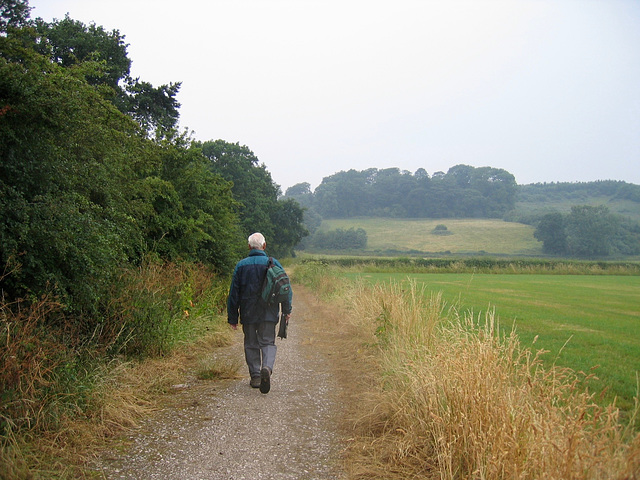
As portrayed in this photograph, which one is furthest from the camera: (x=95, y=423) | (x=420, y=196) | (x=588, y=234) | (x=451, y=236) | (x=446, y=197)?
(x=420, y=196)

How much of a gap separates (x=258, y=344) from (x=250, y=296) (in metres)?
0.68

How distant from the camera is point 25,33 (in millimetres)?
7121

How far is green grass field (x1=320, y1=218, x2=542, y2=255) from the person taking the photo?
8656cm

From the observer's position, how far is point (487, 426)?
352cm

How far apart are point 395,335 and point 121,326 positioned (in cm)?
403

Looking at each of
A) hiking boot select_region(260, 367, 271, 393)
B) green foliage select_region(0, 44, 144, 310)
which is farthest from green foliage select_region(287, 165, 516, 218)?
green foliage select_region(0, 44, 144, 310)

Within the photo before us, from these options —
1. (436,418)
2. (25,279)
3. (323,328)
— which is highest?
(25,279)

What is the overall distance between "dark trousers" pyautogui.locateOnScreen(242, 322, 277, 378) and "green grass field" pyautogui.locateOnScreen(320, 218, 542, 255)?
264 ft

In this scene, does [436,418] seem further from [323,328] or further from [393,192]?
[393,192]

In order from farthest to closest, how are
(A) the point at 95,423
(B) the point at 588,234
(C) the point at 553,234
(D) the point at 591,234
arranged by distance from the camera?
(C) the point at 553,234
(B) the point at 588,234
(D) the point at 591,234
(A) the point at 95,423

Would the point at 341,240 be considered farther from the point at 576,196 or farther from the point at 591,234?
the point at 576,196

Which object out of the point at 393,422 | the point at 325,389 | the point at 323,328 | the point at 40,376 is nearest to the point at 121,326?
the point at 40,376

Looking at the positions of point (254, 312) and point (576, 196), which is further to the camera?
point (576, 196)

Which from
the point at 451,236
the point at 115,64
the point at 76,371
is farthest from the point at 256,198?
the point at 451,236
